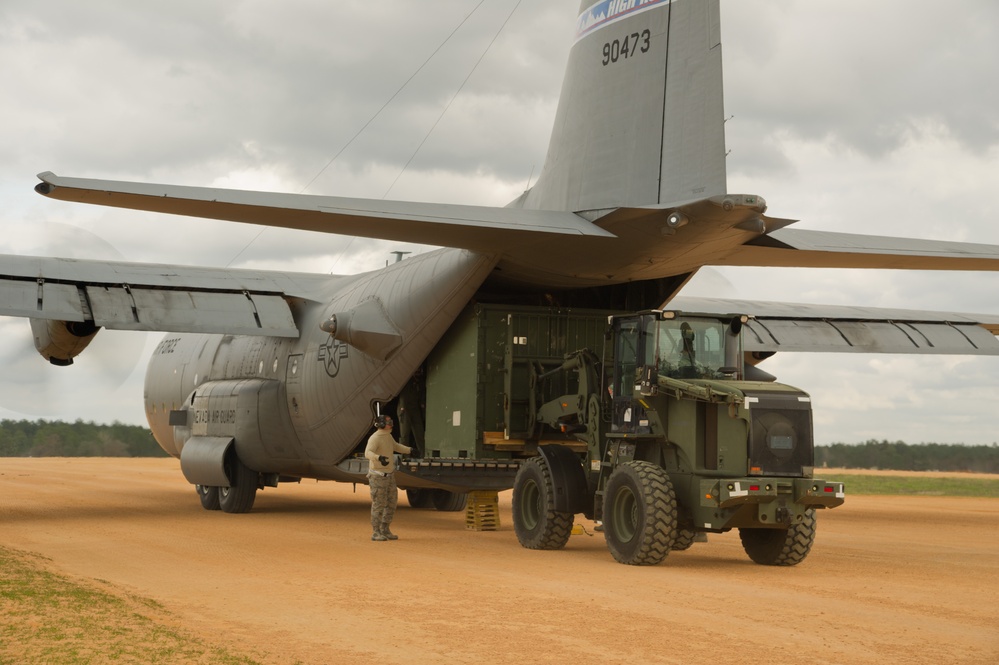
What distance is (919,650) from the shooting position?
7113 mm

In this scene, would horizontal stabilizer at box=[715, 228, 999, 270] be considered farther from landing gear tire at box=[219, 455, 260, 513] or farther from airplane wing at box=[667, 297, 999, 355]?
landing gear tire at box=[219, 455, 260, 513]

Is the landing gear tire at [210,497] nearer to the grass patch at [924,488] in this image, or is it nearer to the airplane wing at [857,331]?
the airplane wing at [857,331]

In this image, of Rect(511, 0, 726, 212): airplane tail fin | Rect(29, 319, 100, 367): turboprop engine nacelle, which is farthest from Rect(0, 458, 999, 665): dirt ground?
Rect(511, 0, 726, 212): airplane tail fin

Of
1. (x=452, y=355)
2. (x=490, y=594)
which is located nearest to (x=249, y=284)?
(x=452, y=355)

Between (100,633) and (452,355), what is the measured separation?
873cm

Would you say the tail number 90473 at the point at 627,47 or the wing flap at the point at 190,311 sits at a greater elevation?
the tail number 90473 at the point at 627,47

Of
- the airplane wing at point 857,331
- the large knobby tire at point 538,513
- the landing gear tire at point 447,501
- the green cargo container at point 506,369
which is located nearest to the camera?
the large knobby tire at point 538,513

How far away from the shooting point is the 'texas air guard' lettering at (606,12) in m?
13.4

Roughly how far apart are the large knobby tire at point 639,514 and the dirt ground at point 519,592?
0.78 ft

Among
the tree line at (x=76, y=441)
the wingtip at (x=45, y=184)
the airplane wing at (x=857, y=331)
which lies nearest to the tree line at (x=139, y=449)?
the tree line at (x=76, y=441)

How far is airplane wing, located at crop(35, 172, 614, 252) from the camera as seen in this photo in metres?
11.1

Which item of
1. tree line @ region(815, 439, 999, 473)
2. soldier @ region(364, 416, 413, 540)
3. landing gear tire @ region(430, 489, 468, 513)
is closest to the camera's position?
soldier @ region(364, 416, 413, 540)

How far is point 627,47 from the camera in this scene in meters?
→ 13.5

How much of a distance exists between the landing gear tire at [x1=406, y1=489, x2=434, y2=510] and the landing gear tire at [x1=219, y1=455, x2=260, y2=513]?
3.26 meters
